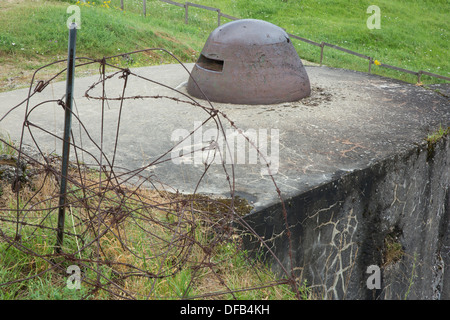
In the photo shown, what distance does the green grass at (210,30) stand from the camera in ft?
33.7

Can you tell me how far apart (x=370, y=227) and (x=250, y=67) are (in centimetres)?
226

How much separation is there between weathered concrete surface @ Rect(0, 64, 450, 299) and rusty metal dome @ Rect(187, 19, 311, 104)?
17cm

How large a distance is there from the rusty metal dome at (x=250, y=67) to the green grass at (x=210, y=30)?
4179mm

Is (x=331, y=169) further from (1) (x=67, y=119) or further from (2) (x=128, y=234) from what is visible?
(1) (x=67, y=119)

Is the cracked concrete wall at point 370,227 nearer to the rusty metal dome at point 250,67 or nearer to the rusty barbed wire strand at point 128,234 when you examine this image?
the rusty barbed wire strand at point 128,234

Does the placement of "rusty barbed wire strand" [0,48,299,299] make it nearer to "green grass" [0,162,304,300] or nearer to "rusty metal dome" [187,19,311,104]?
"green grass" [0,162,304,300]

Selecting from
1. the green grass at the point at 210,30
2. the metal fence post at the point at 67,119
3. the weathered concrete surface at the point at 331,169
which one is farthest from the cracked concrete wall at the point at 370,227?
the green grass at the point at 210,30

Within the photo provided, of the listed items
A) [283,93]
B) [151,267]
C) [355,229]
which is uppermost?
[283,93]

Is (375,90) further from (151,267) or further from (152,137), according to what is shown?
(151,267)

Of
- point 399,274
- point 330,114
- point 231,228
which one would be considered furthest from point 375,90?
point 231,228

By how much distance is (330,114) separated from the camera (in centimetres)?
555

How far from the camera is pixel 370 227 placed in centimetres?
443

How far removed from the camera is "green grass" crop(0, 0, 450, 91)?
10.3 metres
